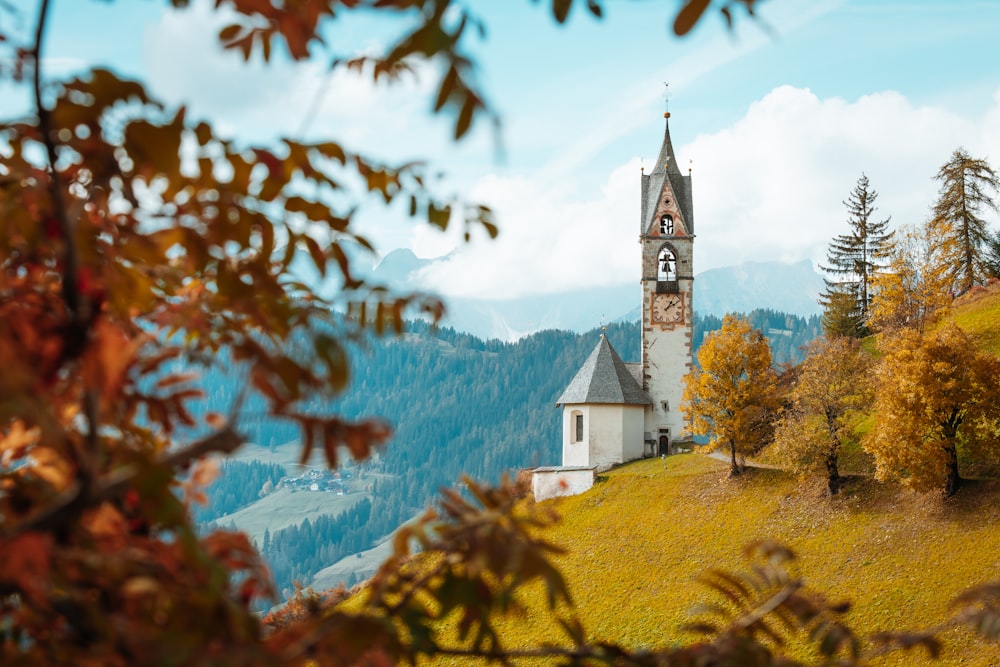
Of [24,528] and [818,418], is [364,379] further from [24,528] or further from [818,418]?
[24,528]

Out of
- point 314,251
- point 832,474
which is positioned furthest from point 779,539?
point 314,251

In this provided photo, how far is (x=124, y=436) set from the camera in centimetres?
220

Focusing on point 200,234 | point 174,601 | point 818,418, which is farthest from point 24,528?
point 818,418

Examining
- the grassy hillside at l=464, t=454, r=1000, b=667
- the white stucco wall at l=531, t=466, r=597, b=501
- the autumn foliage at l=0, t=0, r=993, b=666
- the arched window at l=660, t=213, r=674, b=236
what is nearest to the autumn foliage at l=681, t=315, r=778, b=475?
the grassy hillside at l=464, t=454, r=1000, b=667

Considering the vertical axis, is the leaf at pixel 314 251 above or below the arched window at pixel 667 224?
below

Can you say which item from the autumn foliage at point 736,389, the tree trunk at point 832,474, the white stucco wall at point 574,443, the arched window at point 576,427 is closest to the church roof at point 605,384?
the white stucco wall at point 574,443

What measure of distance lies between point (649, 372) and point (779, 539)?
730 inches

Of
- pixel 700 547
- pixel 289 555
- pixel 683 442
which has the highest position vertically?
pixel 683 442

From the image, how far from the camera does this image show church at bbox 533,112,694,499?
41.6 m

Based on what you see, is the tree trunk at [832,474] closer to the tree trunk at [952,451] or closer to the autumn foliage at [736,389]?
the autumn foliage at [736,389]

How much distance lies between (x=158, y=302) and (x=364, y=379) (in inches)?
7562

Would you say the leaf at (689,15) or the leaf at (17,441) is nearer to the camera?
the leaf at (689,15)

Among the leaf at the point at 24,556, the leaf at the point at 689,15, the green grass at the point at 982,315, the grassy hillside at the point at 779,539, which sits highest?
the green grass at the point at 982,315

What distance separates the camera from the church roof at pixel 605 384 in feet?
137
